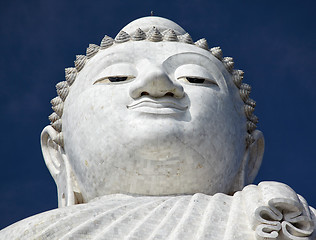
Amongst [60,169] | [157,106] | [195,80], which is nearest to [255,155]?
[195,80]

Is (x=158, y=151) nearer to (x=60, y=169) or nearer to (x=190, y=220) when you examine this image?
(x=190, y=220)

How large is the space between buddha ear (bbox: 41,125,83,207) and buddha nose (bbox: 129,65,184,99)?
123cm

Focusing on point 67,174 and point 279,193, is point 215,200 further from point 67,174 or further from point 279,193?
point 67,174

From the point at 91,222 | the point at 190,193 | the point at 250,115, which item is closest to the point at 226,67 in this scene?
the point at 250,115

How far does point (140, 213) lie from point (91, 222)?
→ 0.44 m

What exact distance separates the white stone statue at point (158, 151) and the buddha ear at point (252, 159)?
1 cm

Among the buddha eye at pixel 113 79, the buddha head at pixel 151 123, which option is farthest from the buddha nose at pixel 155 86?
the buddha eye at pixel 113 79

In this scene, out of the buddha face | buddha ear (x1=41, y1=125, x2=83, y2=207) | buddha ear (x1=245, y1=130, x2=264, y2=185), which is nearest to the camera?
the buddha face

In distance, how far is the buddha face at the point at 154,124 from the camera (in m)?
7.27

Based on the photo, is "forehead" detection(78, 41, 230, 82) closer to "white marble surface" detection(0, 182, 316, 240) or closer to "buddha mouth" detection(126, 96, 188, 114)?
"buddha mouth" detection(126, 96, 188, 114)

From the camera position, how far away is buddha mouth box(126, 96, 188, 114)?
7.38 metres

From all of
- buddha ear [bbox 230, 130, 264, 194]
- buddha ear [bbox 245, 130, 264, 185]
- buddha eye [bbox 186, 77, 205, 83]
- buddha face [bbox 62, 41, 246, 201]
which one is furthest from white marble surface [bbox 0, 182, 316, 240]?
buddha ear [bbox 245, 130, 264, 185]

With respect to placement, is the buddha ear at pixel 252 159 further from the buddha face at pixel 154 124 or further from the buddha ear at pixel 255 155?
the buddha face at pixel 154 124

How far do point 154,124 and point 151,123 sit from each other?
0.03 meters
